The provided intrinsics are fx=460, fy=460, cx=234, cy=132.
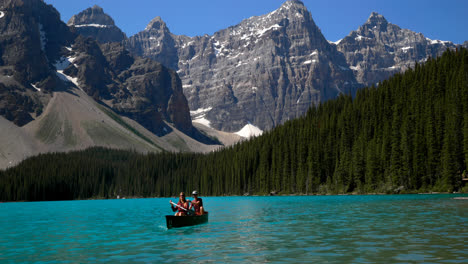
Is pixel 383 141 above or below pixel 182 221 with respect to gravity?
above

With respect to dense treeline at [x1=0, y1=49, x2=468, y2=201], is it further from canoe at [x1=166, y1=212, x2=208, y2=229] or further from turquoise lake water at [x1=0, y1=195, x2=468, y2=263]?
canoe at [x1=166, y1=212, x2=208, y2=229]

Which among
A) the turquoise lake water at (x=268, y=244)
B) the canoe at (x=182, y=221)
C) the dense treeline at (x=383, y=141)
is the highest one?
the dense treeline at (x=383, y=141)

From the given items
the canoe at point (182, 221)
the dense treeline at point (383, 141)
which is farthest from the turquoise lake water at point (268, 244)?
the dense treeline at point (383, 141)

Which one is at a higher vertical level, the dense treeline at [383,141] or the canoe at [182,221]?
A: the dense treeline at [383,141]

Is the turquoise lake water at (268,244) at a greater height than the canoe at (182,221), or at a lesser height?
lesser

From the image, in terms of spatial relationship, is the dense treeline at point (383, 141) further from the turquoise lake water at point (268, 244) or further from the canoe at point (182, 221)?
the canoe at point (182, 221)

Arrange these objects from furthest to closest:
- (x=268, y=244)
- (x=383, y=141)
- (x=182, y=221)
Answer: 1. (x=383, y=141)
2. (x=182, y=221)
3. (x=268, y=244)

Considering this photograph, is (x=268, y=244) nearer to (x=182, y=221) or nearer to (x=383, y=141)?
(x=182, y=221)

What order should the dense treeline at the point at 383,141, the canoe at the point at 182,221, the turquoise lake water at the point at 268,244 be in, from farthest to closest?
the dense treeline at the point at 383,141
the canoe at the point at 182,221
the turquoise lake water at the point at 268,244

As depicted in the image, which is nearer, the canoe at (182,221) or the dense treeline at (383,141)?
the canoe at (182,221)

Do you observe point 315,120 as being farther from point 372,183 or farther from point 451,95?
point 451,95

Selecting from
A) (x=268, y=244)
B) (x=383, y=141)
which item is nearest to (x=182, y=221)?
(x=268, y=244)

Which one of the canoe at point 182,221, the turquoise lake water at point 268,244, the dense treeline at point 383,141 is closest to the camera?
the turquoise lake water at point 268,244

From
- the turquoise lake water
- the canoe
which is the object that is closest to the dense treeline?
the turquoise lake water
